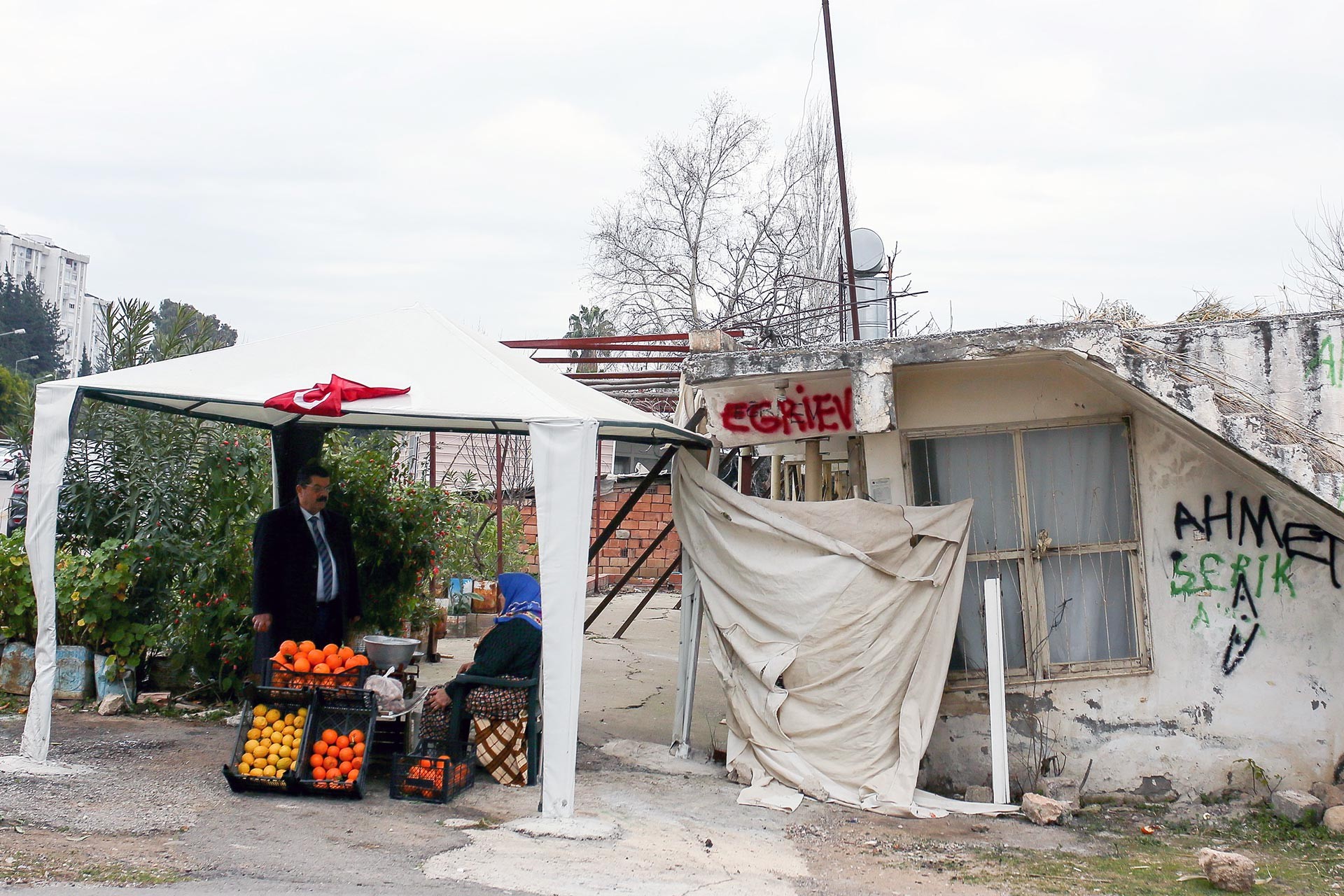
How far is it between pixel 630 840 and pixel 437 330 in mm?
3274

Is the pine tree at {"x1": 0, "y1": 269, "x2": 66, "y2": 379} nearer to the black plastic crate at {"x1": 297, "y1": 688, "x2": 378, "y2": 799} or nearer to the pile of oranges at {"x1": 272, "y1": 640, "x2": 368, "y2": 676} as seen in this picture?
the pile of oranges at {"x1": 272, "y1": 640, "x2": 368, "y2": 676}

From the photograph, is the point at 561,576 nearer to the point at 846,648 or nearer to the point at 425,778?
the point at 425,778

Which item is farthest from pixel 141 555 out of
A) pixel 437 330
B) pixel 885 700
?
pixel 885 700

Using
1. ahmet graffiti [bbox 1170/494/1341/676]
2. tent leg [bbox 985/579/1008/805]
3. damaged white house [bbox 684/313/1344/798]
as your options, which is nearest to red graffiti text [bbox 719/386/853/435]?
damaged white house [bbox 684/313/1344/798]

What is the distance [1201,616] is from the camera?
610 cm

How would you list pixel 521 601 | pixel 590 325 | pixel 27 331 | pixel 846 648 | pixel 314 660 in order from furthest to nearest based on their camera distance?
pixel 27 331 → pixel 590 325 → pixel 846 648 → pixel 521 601 → pixel 314 660

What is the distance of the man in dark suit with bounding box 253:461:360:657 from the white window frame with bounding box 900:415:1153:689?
376 centimetres

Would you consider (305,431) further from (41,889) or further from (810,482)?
(41,889)

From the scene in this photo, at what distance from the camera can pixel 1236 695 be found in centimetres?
602

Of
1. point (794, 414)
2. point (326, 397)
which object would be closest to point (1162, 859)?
point (794, 414)

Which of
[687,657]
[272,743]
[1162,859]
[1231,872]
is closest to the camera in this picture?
[1231,872]

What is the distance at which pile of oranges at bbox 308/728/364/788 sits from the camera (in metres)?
5.38

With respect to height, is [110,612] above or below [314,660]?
above

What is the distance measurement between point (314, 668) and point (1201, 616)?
5.16 metres
